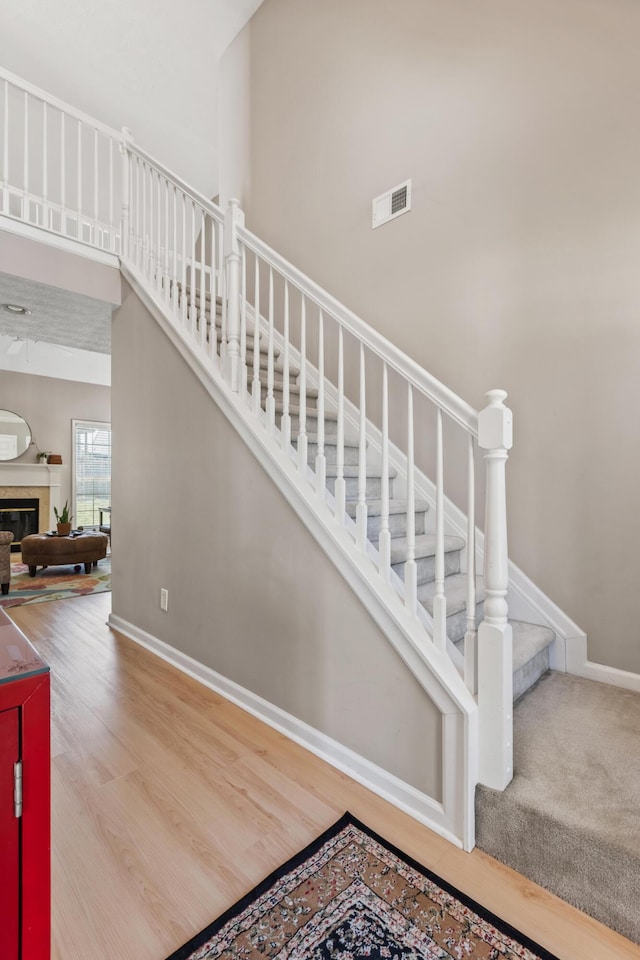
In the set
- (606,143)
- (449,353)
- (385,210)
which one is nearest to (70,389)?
(385,210)

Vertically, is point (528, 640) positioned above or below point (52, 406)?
below

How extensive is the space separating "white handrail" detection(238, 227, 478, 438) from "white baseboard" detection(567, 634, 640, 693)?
4.01ft

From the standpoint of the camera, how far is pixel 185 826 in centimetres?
143

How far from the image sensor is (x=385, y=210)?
9.12ft

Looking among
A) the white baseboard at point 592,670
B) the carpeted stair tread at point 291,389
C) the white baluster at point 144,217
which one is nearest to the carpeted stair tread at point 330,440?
the carpeted stair tread at point 291,389

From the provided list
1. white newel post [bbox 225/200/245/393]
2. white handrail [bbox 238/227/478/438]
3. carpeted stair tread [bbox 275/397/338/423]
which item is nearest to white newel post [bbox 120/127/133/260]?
white newel post [bbox 225/200/245/393]

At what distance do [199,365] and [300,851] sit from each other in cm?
212

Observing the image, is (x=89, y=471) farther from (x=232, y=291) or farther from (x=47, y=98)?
(x=232, y=291)

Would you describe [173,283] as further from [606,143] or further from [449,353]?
[606,143]

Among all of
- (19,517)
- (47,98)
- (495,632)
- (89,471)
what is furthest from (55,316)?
(89,471)

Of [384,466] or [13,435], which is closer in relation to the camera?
[384,466]

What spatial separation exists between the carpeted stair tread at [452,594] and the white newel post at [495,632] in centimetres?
44

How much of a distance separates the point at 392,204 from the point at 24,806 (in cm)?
315

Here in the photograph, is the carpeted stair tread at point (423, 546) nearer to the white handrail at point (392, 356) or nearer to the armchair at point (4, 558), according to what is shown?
the white handrail at point (392, 356)
